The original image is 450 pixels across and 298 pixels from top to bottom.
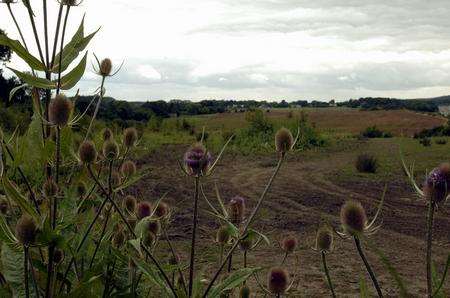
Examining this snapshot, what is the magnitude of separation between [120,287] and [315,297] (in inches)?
158

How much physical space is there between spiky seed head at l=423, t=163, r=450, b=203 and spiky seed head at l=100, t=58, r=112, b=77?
1.71 metres

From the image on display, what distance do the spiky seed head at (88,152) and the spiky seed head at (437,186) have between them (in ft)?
4.10

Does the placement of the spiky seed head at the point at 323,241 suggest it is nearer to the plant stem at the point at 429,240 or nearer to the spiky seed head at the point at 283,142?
the spiky seed head at the point at 283,142

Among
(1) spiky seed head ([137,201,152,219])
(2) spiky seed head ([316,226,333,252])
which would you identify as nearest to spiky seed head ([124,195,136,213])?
(1) spiky seed head ([137,201,152,219])

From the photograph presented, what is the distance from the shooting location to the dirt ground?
6.76m

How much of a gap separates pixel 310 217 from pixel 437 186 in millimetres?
8885

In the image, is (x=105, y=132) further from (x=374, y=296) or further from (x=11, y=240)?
(x=374, y=296)

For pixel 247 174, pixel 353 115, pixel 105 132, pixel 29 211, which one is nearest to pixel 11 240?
pixel 29 211

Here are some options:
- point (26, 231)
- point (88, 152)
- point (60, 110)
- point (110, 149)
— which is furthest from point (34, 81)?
point (110, 149)

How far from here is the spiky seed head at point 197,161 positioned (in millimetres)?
1986

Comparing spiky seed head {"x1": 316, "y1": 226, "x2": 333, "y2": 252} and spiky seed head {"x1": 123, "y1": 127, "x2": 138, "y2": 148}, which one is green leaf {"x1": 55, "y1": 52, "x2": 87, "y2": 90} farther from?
spiky seed head {"x1": 316, "y1": 226, "x2": 333, "y2": 252}

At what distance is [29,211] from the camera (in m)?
1.68

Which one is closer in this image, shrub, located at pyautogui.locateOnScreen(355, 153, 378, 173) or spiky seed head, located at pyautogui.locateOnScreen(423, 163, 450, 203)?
spiky seed head, located at pyautogui.locateOnScreen(423, 163, 450, 203)

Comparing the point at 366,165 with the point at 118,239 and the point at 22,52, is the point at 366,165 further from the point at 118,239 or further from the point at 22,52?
the point at 22,52
